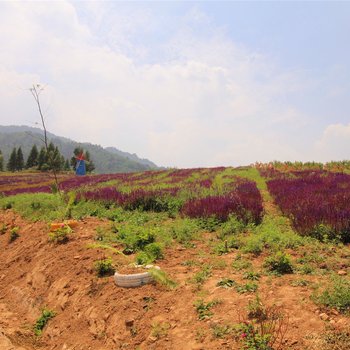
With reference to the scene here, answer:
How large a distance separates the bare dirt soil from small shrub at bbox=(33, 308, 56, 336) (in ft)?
0.36

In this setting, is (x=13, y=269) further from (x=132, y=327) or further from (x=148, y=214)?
(x=132, y=327)

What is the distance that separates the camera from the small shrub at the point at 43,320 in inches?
212

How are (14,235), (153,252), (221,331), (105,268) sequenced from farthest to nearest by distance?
(14,235) < (153,252) < (105,268) < (221,331)

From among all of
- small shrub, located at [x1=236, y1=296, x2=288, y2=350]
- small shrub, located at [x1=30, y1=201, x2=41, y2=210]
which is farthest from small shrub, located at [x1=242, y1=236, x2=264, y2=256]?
small shrub, located at [x1=30, y1=201, x2=41, y2=210]

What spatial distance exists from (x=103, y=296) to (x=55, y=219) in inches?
225

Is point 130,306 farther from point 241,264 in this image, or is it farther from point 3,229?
point 3,229

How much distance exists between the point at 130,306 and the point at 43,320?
181cm

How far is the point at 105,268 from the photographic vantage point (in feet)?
19.0

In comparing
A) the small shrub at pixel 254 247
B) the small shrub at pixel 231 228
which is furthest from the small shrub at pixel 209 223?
the small shrub at pixel 254 247

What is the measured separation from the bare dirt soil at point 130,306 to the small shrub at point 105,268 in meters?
0.13

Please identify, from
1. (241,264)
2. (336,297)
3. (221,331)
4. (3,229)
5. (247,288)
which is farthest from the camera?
(3,229)

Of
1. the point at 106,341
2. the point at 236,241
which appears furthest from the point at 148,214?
the point at 106,341

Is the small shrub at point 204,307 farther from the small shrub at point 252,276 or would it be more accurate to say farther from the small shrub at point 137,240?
the small shrub at point 137,240

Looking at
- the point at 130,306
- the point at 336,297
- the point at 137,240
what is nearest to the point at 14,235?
the point at 137,240
